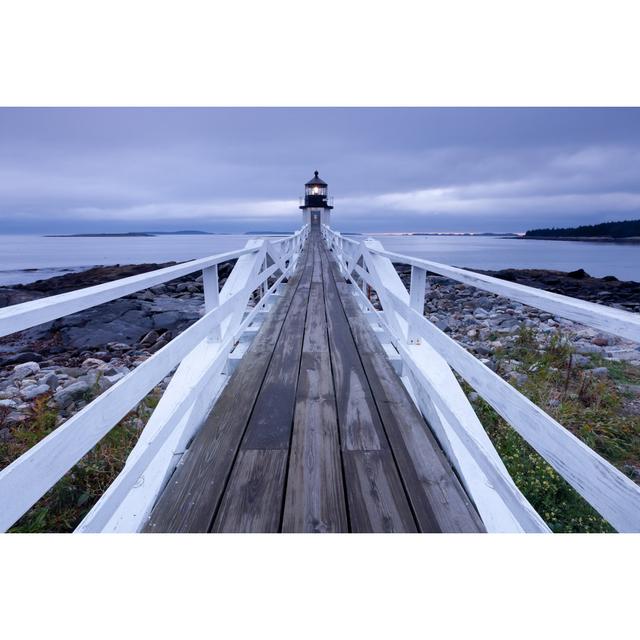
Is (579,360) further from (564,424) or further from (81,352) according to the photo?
(81,352)

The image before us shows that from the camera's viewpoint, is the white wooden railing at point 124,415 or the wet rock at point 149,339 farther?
the wet rock at point 149,339

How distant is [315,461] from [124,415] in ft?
3.51

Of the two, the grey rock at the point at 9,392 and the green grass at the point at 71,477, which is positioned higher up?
the green grass at the point at 71,477

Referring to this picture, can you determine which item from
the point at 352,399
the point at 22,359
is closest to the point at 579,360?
the point at 352,399

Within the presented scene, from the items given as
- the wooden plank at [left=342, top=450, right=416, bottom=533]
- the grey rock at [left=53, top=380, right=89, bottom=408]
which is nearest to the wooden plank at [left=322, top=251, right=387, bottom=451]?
the wooden plank at [left=342, top=450, right=416, bottom=533]

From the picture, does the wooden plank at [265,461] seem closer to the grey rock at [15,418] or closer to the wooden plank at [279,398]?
the wooden plank at [279,398]

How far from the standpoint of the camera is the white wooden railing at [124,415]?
3.35ft

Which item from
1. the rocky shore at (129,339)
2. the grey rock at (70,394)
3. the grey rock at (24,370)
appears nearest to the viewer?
the grey rock at (70,394)

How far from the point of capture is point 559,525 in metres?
2.65

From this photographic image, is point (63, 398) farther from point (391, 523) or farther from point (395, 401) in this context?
point (391, 523)

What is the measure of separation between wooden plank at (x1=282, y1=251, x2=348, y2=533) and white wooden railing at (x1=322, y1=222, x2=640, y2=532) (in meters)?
0.63

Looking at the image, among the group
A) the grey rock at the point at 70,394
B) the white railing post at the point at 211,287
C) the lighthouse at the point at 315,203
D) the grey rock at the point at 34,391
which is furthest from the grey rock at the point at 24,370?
the lighthouse at the point at 315,203

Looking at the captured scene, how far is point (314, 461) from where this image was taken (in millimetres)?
2008

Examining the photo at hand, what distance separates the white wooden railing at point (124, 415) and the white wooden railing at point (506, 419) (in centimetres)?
141
